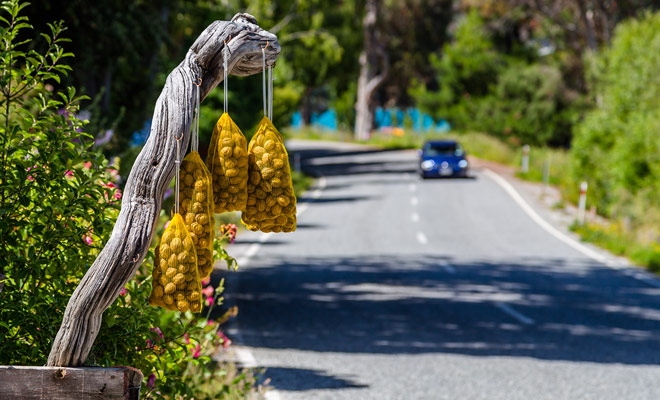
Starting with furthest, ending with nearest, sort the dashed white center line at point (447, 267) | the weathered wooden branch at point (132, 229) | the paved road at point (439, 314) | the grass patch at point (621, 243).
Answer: the grass patch at point (621, 243), the dashed white center line at point (447, 267), the paved road at point (439, 314), the weathered wooden branch at point (132, 229)

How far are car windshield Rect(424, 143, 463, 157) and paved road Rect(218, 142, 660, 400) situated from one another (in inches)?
495

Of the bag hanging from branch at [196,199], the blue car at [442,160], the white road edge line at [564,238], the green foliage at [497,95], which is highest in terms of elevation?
the green foliage at [497,95]

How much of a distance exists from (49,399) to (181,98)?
3.84ft

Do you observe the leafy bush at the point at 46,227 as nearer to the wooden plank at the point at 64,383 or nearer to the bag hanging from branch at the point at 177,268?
the wooden plank at the point at 64,383

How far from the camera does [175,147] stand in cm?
333

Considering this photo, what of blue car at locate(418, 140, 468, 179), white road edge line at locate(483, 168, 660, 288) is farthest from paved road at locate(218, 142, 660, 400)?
blue car at locate(418, 140, 468, 179)

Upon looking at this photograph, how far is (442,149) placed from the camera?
130ft

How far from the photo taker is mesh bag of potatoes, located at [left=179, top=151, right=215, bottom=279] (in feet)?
11.0

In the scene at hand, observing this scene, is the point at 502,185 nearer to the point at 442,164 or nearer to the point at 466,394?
the point at 442,164

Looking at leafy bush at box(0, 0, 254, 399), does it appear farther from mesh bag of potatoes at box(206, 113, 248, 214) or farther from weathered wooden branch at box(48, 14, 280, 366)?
mesh bag of potatoes at box(206, 113, 248, 214)

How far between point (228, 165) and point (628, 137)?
76.9 feet

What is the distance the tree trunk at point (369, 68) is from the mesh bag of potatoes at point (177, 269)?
61507 millimetres

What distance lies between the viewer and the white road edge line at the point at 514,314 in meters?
12.9

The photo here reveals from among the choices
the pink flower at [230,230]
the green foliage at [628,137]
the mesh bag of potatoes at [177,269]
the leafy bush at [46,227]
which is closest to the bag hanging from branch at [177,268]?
the mesh bag of potatoes at [177,269]
